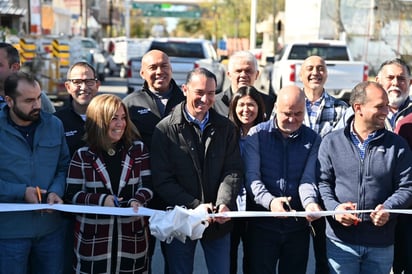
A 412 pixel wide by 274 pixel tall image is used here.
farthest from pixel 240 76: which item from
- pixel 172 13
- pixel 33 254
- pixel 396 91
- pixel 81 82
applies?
pixel 172 13

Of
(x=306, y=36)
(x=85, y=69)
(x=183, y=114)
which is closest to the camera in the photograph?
(x=183, y=114)

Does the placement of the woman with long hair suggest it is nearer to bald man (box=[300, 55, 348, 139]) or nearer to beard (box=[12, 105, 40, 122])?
bald man (box=[300, 55, 348, 139])

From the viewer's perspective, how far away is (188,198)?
13.8ft

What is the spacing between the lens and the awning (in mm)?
30436

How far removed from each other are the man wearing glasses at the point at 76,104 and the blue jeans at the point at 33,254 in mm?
284

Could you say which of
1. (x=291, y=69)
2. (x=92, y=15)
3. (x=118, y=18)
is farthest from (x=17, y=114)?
(x=118, y=18)

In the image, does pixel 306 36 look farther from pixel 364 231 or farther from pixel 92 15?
pixel 92 15

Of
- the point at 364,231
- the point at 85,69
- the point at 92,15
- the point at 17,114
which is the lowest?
the point at 364,231

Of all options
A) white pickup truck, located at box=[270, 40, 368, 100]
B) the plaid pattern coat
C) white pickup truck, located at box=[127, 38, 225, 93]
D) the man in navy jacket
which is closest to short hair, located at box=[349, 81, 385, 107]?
the man in navy jacket

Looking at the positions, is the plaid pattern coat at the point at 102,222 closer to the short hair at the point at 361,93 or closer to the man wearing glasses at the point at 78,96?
the man wearing glasses at the point at 78,96

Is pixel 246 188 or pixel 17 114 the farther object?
pixel 246 188

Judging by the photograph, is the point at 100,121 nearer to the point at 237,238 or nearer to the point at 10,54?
the point at 10,54

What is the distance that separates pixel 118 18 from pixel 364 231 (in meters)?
83.8

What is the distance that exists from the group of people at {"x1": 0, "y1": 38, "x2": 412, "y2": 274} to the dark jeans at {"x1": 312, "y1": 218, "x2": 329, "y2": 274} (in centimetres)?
55
